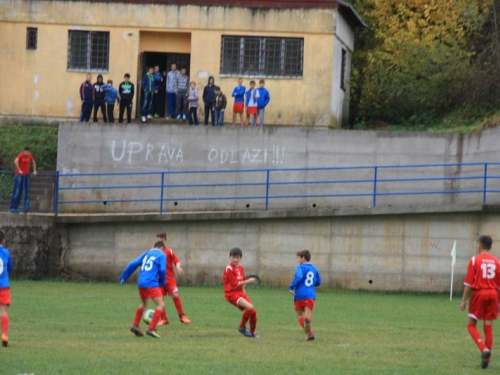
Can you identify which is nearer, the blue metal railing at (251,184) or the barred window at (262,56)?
the blue metal railing at (251,184)

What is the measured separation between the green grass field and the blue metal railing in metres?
4.94

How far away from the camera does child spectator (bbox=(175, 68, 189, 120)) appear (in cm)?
3509

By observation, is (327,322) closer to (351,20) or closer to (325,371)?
(325,371)

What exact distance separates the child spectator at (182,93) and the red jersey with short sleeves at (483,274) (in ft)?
67.8

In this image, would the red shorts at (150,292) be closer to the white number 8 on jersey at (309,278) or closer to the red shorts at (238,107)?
the white number 8 on jersey at (309,278)

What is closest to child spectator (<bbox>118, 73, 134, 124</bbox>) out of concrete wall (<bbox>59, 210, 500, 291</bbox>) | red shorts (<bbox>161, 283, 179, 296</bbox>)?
concrete wall (<bbox>59, 210, 500, 291</bbox>)

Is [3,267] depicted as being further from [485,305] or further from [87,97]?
[87,97]

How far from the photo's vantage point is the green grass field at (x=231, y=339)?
1452 centimetres

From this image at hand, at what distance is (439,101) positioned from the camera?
126 ft

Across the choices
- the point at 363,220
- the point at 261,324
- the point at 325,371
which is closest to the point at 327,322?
the point at 261,324

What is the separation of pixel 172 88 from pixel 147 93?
0.82 m

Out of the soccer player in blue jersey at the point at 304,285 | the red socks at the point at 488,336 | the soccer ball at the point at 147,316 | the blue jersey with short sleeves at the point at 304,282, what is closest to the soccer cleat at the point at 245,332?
the soccer player in blue jersey at the point at 304,285

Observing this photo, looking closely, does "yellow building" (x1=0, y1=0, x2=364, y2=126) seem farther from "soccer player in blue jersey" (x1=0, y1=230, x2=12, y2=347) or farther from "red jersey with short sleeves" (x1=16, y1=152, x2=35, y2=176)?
"soccer player in blue jersey" (x1=0, y1=230, x2=12, y2=347)

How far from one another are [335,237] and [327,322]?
923 centimetres
